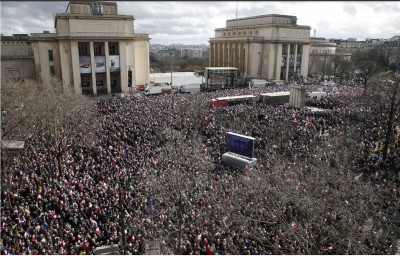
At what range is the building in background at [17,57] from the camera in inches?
1740

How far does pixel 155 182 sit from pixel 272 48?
48646mm

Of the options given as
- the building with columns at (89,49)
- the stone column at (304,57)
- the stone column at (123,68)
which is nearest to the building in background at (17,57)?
the building with columns at (89,49)

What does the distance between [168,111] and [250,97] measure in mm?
11712

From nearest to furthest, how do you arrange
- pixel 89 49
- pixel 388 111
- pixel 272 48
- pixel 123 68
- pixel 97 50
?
pixel 388 111 → pixel 89 49 → pixel 97 50 → pixel 123 68 → pixel 272 48

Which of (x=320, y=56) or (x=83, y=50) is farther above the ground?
(x=320, y=56)

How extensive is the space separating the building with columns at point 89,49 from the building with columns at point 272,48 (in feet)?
83.5

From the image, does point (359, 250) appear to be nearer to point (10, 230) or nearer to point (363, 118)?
point (10, 230)

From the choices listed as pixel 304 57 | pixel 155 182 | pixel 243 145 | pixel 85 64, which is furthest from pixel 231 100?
pixel 304 57

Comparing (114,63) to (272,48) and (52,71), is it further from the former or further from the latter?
(272,48)

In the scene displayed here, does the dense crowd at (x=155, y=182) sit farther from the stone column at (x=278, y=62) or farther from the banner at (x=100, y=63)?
the stone column at (x=278, y=62)

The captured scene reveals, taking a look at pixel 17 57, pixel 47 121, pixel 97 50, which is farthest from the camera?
pixel 97 50

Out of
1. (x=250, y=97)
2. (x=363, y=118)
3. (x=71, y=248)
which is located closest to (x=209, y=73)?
(x=250, y=97)

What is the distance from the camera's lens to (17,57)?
44188 mm

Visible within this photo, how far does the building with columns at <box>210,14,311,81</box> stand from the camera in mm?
60188
